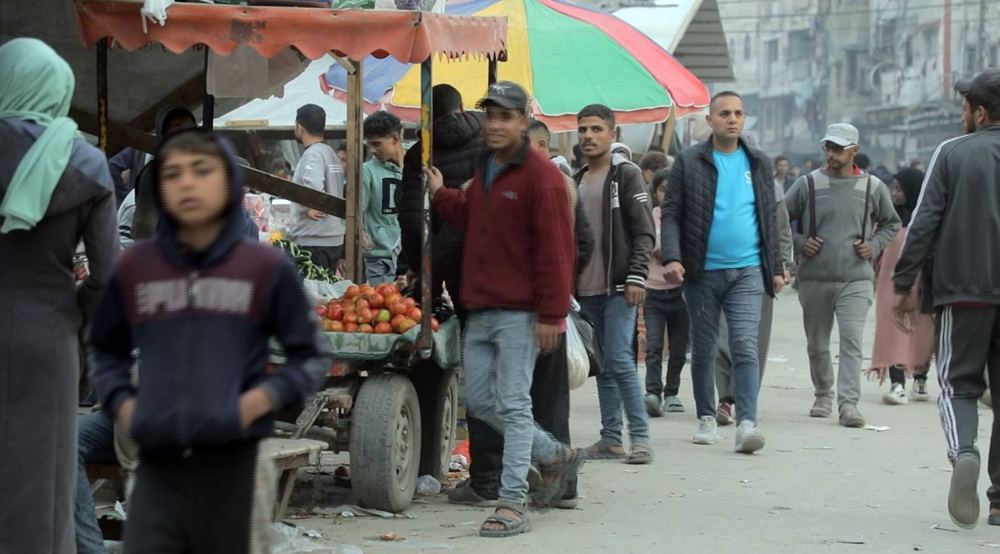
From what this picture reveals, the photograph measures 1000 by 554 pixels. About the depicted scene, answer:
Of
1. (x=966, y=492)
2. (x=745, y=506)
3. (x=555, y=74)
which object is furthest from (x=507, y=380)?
(x=555, y=74)

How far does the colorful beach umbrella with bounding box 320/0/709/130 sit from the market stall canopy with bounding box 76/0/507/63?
594 cm

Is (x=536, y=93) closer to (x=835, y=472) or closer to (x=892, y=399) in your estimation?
(x=892, y=399)

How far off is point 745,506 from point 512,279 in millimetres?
1967

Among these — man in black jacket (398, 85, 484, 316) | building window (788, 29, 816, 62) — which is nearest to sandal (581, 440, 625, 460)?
man in black jacket (398, 85, 484, 316)

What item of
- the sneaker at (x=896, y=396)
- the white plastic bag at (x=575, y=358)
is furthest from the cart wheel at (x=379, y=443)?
the sneaker at (x=896, y=396)

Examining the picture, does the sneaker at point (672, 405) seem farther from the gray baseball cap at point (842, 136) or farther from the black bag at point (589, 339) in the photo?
the black bag at point (589, 339)

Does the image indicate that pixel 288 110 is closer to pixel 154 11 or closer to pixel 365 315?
pixel 365 315

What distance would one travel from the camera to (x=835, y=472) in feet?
30.3

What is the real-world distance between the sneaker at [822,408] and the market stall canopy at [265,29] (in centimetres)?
557

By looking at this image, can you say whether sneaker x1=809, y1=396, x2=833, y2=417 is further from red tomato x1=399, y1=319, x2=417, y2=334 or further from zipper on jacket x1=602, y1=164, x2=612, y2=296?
red tomato x1=399, y1=319, x2=417, y2=334

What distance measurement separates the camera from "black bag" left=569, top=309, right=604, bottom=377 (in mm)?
8414

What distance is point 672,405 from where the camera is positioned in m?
12.2

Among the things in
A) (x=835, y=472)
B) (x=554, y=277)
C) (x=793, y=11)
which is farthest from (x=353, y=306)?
(x=793, y=11)

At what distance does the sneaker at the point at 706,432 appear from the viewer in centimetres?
1030
